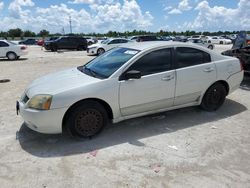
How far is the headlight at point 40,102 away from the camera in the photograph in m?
3.91

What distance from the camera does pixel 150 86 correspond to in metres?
4.57

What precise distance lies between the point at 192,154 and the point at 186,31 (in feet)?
281

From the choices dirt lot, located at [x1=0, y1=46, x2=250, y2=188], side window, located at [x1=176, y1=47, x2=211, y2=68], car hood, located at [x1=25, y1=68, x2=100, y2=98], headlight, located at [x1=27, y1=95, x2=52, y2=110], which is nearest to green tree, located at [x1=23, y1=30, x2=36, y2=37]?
dirt lot, located at [x1=0, y1=46, x2=250, y2=188]

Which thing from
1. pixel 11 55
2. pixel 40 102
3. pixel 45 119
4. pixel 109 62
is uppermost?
pixel 109 62

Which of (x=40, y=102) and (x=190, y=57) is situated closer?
(x=40, y=102)

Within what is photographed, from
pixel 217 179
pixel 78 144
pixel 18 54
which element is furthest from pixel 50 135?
pixel 18 54

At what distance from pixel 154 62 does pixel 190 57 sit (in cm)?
88

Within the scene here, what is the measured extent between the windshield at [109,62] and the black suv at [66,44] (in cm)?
2377

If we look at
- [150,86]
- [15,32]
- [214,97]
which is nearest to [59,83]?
[150,86]

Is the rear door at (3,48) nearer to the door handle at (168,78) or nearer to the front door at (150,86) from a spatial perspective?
the front door at (150,86)

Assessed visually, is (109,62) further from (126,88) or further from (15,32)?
(15,32)

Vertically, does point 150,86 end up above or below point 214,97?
above

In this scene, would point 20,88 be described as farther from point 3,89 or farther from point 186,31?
point 186,31

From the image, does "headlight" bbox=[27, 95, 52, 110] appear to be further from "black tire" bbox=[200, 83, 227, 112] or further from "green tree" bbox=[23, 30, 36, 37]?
"green tree" bbox=[23, 30, 36, 37]
